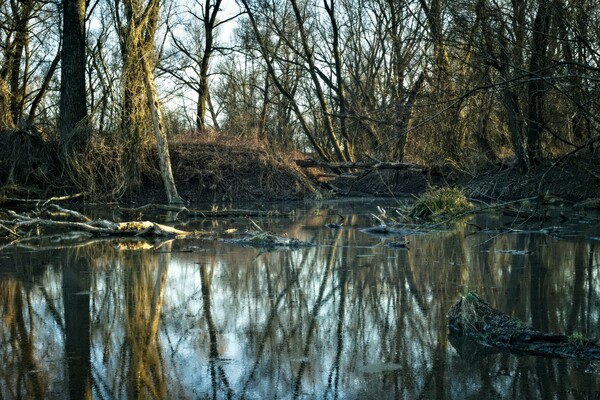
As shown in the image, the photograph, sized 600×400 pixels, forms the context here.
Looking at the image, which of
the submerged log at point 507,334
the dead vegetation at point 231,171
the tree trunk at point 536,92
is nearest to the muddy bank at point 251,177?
the dead vegetation at point 231,171

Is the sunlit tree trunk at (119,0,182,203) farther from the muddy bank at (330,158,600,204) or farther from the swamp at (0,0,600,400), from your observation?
the muddy bank at (330,158,600,204)

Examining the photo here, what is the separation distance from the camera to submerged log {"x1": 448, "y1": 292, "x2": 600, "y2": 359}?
3.80m

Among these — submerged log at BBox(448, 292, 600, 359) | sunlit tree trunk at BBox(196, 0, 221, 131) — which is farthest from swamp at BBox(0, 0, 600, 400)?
sunlit tree trunk at BBox(196, 0, 221, 131)

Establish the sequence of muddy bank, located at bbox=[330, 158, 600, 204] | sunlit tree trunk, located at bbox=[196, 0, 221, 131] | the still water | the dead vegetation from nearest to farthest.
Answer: the still water → muddy bank, located at bbox=[330, 158, 600, 204] → the dead vegetation → sunlit tree trunk, located at bbox=[196, 0, 221, 131]

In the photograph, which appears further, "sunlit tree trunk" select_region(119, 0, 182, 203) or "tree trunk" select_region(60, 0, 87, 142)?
"tree trunk" select_region(60, 0, 87, 142)

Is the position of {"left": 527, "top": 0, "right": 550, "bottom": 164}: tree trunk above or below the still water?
above

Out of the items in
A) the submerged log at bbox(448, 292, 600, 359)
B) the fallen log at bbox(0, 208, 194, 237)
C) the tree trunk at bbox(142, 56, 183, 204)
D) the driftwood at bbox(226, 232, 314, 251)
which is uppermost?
the tree trunk at bbox(142, 56, 183, 204)

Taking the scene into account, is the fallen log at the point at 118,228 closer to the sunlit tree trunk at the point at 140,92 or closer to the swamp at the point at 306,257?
the swamp at the point at 306,257

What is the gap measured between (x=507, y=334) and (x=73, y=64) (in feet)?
57.9

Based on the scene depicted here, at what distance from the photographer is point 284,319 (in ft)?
15.6

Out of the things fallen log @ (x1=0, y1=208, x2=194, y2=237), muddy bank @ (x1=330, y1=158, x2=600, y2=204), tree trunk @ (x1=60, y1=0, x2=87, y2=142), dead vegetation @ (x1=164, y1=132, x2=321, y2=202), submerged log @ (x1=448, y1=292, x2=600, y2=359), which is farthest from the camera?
dead vegetation @ (x1=164, y1=132, x2=321, y2=202)

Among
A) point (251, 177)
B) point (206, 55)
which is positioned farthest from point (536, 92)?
point (206, 55)

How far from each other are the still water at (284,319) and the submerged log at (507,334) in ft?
0.41

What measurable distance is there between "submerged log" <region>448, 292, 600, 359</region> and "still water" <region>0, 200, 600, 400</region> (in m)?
0.13
